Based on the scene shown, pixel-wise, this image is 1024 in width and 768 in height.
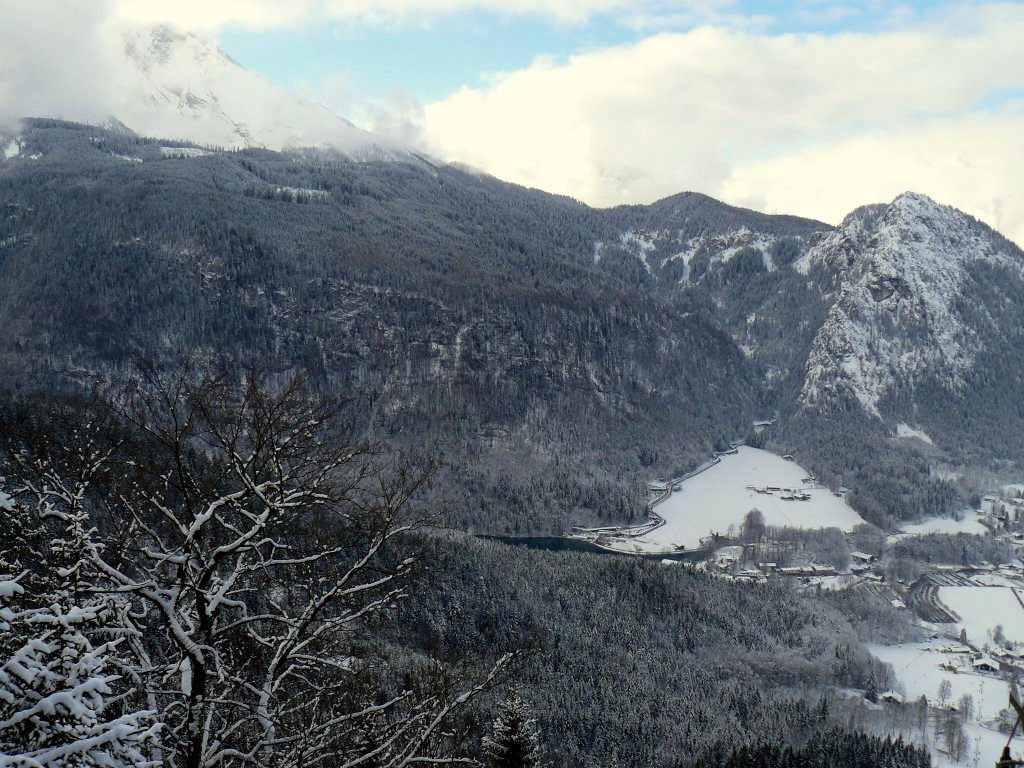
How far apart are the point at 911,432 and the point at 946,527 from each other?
58.1m

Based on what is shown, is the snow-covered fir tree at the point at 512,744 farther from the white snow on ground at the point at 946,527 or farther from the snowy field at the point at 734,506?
the white snow on ground at the point at 946,527

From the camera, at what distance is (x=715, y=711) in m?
65.2

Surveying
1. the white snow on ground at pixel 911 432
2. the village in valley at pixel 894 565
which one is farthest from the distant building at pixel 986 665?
the white snow on ground at pixel 911 432

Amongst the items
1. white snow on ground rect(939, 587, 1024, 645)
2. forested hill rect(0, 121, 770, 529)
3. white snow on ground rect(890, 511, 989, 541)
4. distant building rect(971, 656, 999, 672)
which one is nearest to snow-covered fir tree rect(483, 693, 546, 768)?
distant building rect(971, 656, 999, 672)

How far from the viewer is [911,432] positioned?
191m

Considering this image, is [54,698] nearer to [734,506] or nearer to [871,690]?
[871,690]

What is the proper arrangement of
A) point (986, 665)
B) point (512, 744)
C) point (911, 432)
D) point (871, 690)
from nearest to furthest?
1. point (512, 744)
2. point (871, 690)
3. point (986, 665)
4. point (911, 432)

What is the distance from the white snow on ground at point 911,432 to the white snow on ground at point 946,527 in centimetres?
4548

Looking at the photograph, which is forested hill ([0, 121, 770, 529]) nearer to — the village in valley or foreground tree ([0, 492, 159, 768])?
the village in valley

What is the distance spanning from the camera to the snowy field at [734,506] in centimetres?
12600

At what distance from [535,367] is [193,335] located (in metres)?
68.9

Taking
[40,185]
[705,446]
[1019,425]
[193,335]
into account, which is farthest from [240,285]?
[1019,425]

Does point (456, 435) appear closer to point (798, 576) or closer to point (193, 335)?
point (193, 335)

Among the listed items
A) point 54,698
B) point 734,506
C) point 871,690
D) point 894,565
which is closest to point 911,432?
point 734,506
